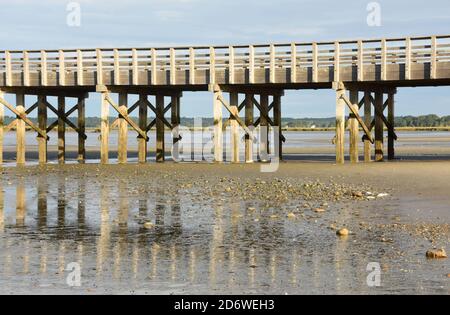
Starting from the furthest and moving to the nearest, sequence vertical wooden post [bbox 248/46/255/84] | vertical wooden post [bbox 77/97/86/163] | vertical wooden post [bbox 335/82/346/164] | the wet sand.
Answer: vertical wooden post [bbox 77/97/86/163], vertical wooden post [bbox 248/46/255/84], vertical wooden post [bbox 335/82/346/164], the wet sand

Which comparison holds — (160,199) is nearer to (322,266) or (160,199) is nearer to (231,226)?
(231,226)

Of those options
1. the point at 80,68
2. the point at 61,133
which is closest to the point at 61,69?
the point at 80,68

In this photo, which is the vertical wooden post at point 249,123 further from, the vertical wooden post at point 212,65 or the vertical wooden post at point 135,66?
the vertical wooden post at point 135,66

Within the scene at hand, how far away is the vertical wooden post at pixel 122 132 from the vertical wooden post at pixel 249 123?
491 cm

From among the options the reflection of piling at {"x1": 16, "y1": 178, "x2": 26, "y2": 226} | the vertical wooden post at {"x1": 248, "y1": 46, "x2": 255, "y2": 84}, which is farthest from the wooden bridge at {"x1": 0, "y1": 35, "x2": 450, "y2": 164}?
the reflection of piling at {"x1": 16, "y1": 178, "x2": 26, "y2": 226}

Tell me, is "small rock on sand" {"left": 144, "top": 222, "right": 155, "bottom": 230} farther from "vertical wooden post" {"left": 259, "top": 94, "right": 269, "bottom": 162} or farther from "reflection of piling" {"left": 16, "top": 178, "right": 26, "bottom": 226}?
"vertical wooden post" {"left": 259, "top": 94, "right": 269, "bottom": 162}

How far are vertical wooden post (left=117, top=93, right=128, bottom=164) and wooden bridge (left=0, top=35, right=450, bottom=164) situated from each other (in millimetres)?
41

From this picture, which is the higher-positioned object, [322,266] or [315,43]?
[315,43]

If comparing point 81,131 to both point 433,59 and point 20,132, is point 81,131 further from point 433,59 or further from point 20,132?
point 433,59

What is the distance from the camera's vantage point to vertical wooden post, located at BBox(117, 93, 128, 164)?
33.4 meters

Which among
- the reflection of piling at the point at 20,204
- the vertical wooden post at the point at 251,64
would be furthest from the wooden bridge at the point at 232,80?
the reflection of piling at the point at 20,204
